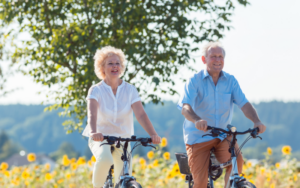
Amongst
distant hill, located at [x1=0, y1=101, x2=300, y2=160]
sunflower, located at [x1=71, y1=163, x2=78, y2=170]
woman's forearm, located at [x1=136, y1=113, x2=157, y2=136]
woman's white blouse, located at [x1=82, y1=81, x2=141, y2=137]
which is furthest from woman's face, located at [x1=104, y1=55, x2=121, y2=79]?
distant hill, located at [x1=0, y1=101, x2=300, y2=160]

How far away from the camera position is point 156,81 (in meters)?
6.16

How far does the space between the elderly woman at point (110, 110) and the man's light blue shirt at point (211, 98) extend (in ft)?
1.50

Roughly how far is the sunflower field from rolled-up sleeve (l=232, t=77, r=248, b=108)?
3.07m

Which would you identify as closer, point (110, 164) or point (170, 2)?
point (110, 164)

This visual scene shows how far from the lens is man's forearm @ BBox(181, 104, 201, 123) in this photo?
11.6 feet

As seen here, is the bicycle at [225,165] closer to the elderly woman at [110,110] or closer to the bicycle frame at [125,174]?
the elderly woman at [110,110]

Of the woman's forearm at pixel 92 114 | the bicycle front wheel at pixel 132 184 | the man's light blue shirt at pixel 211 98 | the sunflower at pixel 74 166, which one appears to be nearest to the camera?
the bicycle front wheel at pixel 132 184

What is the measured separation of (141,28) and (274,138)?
12444cm

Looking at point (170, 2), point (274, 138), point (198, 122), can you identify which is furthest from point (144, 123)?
point (274, 138)

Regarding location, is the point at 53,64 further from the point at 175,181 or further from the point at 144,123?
the point at 144,123

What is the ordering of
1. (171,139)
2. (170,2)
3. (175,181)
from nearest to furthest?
(170,2)
(175,181)
(171,139)

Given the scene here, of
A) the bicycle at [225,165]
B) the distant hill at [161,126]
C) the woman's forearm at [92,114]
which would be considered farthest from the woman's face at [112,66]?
the distant hill at [161,126]

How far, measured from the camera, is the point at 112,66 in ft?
13.1

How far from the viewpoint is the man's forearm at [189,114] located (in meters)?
3.54
